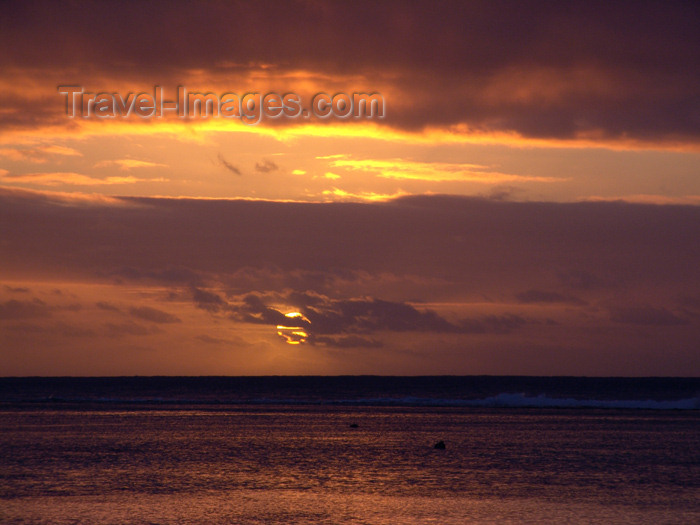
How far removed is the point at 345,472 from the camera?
107 ft

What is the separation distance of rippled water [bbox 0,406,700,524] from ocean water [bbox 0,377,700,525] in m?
0.07

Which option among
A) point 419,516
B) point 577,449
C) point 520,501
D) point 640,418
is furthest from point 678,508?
point 640,418

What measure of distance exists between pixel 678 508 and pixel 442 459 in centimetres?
1325

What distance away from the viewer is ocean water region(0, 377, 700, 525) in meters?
24.3

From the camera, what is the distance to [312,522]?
22.9 meters

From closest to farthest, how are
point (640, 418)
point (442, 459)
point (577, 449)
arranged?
1. point (442, 459)
2. point (577, 449)
3. point (640, 418)

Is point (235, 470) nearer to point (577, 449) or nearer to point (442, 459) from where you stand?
point (442, 459)

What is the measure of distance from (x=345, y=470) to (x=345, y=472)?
1.65 ft

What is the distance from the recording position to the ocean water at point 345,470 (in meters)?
24.3

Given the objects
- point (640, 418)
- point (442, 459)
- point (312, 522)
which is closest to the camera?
point (312, 522)

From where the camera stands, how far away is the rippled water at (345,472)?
956 inches

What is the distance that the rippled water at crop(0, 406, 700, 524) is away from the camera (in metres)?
24.3

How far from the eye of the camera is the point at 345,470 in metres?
33.0

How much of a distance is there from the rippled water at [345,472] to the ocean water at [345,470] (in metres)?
0.07
